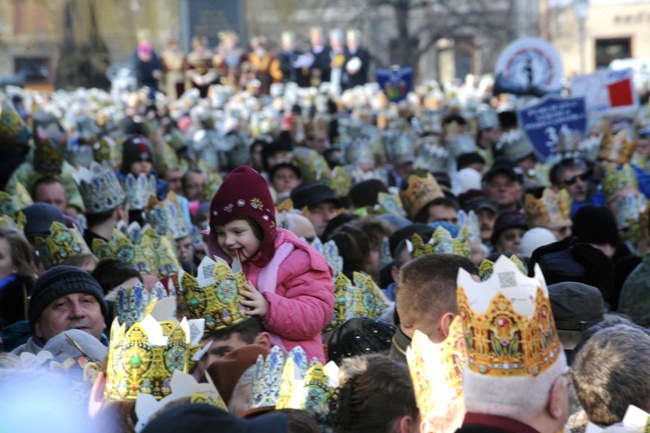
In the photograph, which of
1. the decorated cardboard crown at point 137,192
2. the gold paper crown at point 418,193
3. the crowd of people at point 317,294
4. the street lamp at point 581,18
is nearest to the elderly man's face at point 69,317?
the crowd of people at point 317,294

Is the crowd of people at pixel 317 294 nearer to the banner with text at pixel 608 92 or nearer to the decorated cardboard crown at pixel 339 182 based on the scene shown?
the decorated cardboard crown at pixel 339 182

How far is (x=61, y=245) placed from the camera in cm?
843

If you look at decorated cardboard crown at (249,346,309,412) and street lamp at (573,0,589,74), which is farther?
street lamp at (573,0,589,74)

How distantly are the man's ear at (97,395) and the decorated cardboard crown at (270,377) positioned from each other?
1.59 feet

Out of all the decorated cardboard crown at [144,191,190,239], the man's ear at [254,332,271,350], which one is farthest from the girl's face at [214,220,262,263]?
the decorated cardboard crown at [144,191,190,239]

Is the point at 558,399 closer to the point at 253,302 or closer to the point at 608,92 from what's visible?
the point at 253,302

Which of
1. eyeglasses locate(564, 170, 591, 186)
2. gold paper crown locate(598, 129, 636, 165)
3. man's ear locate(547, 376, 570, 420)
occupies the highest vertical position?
man's ear locate(547, 376, 570, 420)

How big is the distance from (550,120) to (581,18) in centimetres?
3175

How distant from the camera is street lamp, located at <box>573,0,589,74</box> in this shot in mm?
43781

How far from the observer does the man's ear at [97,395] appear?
16.3ft

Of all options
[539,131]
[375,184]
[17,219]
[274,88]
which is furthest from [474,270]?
[274,88]

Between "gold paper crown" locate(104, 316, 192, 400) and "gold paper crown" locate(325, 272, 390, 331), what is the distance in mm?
2086

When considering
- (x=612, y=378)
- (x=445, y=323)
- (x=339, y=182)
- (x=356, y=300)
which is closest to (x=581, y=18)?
(x=339, y=182)

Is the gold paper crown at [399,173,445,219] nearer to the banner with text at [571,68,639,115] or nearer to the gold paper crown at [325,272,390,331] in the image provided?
the gold paper crown at [325,272,390,331]
